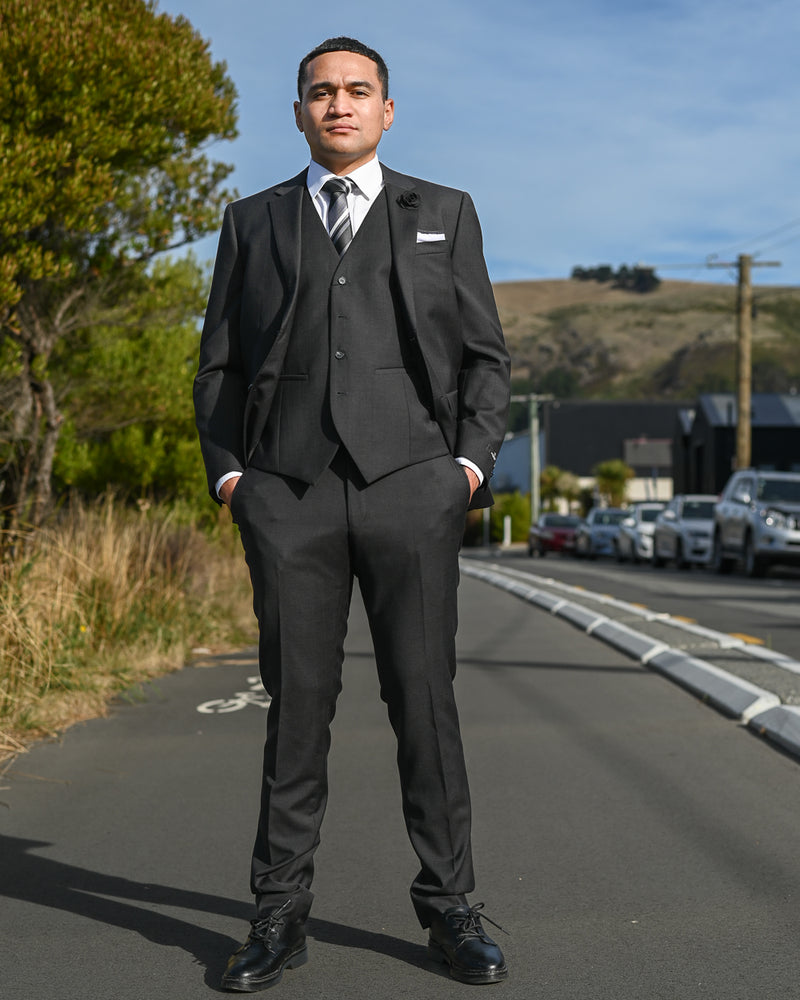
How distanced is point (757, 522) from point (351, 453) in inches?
844

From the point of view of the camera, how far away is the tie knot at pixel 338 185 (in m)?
3.48

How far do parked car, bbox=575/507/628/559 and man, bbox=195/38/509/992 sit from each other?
37.3 metres

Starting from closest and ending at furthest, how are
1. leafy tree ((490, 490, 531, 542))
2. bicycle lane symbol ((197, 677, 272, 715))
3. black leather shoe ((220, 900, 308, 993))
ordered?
black leather shoe ((220, 900, 308, 993))
bicycle lane symbol ((197, 677, 272, 715))
leafy tree ((490, 490, 531, 542))

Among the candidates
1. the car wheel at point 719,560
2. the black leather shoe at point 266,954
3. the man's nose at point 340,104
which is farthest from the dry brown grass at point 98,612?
the car wheel at point 719,560

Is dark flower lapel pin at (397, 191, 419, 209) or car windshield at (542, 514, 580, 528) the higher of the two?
dark flower lapel pin at (397, 191, 419, 209)

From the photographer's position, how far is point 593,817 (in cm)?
502

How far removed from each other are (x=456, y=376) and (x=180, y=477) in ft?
37.9

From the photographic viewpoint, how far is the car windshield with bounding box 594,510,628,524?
4181 cm

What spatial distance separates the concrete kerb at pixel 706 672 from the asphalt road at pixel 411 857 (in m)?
0.16

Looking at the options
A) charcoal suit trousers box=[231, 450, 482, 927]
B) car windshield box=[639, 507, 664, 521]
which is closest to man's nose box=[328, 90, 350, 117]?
charcoal suit trousers box=[231, 450, 482, 927]

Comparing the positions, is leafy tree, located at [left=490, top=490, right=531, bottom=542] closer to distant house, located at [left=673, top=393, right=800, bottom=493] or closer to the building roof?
distant house, located at [left=673, top=393, right=800, bottom=493]

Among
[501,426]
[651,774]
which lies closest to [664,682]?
[651,774]

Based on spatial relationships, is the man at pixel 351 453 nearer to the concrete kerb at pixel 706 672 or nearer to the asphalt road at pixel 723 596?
the concrete kerb at pixel 706 672

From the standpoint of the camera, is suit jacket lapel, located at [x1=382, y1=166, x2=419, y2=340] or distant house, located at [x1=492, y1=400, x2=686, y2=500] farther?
distant house, located at [x1=492, y1=400, x2=686, y2=500]
